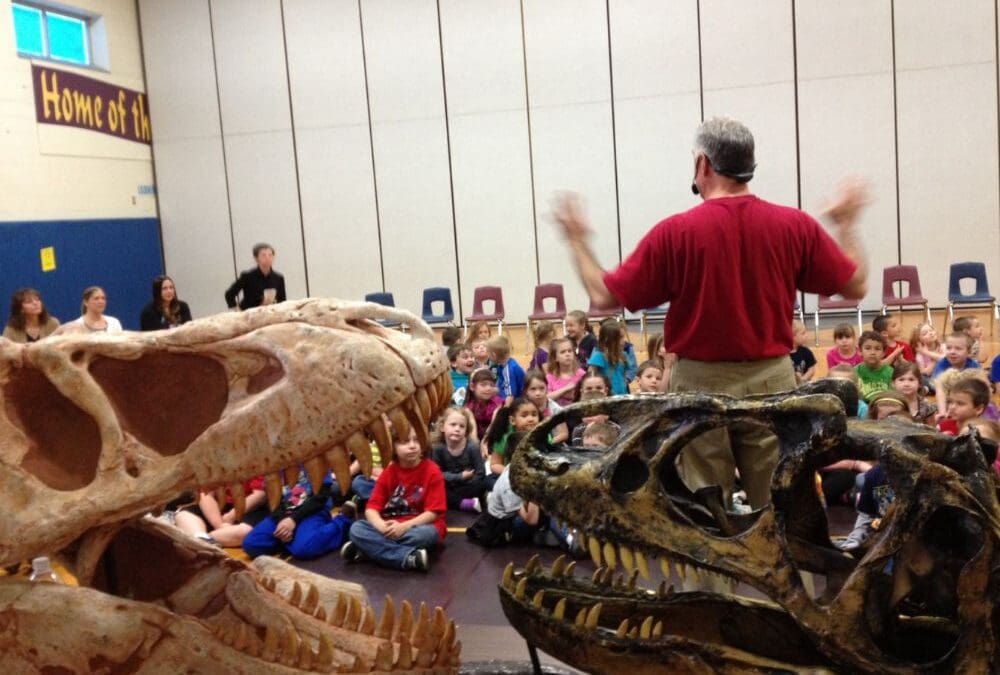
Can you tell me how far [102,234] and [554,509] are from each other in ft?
53.7

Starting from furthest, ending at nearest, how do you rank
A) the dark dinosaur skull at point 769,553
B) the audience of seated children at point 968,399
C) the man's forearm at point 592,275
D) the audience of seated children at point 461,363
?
the audience of seated children at point 461,363, the audience of seated children at point 968,399, the man's forearm at point 592,275, the dark dinosaur skull at point 769,553

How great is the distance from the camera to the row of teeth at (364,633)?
77.4 inches

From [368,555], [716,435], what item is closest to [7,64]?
[368,555]

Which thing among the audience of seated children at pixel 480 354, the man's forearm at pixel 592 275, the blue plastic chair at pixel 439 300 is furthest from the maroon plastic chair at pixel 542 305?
the man's forearm at pixel 592 275

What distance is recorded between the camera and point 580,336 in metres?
11.0

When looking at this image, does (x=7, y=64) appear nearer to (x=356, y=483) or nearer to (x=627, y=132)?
(x=627, y=132)

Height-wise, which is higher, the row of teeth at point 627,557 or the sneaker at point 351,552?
the row of teeth at point 627,557

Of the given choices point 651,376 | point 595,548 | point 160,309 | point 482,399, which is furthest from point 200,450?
point 160,309

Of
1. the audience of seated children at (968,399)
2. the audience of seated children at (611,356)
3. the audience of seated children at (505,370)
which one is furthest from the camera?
the audience of seated children at (505,370)

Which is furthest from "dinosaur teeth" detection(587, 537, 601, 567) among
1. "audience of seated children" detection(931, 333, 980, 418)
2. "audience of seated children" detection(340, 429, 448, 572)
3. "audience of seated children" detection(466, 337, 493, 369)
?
"audience of seated children" detection(466, 337, 493, 369)

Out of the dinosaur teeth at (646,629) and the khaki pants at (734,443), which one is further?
the khaki pants at (734,443)

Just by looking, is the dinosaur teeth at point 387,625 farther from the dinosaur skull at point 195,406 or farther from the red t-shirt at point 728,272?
the red t-shirt at point 728,272

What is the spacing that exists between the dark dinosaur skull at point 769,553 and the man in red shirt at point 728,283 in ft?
3.05

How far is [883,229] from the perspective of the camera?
603 inches
